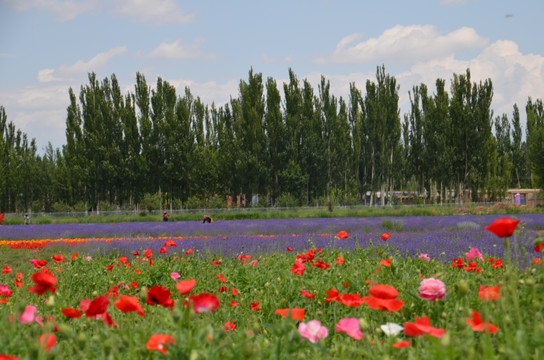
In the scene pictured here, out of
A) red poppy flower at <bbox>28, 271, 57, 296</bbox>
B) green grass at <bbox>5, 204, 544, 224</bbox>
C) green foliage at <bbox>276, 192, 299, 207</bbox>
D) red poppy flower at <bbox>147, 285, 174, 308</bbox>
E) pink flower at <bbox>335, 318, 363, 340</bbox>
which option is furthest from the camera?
green foliage at <bbox>276, 192, 299, 207</bbox>

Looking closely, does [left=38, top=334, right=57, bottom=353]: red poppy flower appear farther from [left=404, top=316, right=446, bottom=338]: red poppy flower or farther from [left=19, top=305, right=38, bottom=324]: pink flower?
[left=404, top=316, right=446, bottom=338]: red poppy flower

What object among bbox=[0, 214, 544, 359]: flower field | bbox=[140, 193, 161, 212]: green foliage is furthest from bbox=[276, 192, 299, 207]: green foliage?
bbox=[0, 214, 544, 359]: flower field

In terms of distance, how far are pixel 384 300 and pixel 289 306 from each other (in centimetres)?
254

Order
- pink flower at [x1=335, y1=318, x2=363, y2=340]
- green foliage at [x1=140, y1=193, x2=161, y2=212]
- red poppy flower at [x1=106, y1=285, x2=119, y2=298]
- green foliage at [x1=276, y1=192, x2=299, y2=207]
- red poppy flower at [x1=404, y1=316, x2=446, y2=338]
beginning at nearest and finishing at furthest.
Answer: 1. red poppy flower at [x1=404, y1=316, x2=446, y2=338]
2. pink flower at [x1=335, y1=318, x2=363, y2=340]
3. red poppy flower at [x1=106, y1=285, x2=119, y2=298]
4. green foliage at [x1=140, y1=193, x2=161, y2=212]
5. green foliage at [x1=276, y1=192, x2=299, y2=207]

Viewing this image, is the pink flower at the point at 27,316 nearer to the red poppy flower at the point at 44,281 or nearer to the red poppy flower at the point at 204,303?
the red poppy flower at the point at 44,281

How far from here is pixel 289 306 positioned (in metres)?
4.67

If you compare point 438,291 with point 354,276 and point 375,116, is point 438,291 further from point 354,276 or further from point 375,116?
point 375,116

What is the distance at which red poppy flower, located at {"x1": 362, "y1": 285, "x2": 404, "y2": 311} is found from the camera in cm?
Answer: 218

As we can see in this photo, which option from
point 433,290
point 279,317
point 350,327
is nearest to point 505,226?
point 433,290

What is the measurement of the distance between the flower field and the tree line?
82.1 feet

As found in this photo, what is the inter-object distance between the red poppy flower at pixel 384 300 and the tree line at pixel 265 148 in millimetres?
32378

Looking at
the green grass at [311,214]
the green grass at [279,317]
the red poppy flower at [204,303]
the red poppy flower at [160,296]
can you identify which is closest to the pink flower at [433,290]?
the green grass at [279,317]

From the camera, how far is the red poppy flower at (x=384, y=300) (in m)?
2.18

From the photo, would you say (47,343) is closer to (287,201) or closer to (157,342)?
(157,342)
